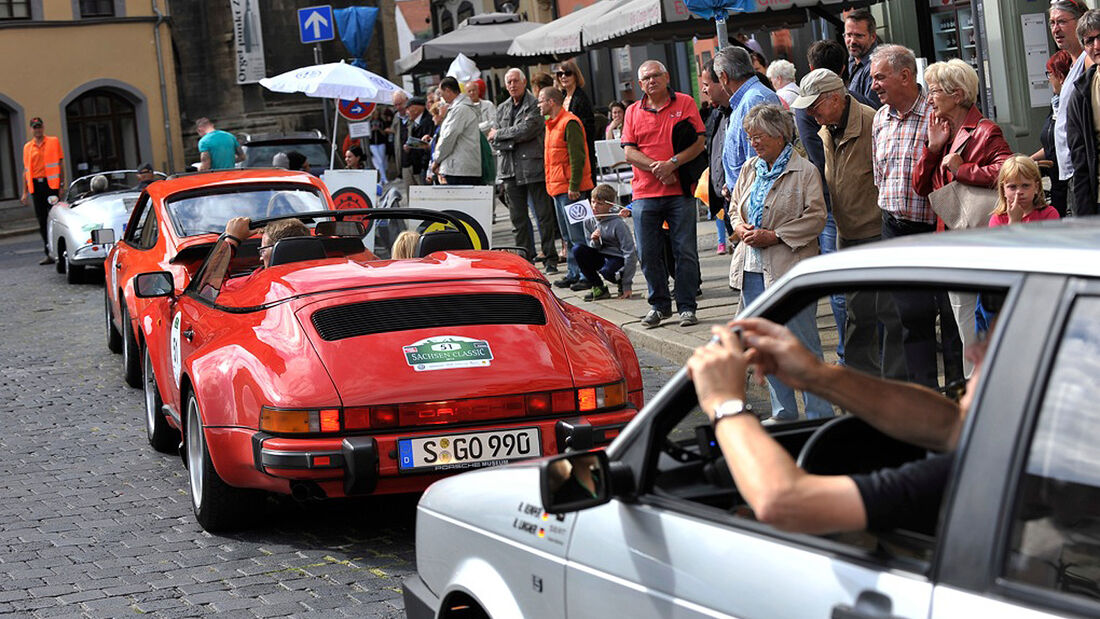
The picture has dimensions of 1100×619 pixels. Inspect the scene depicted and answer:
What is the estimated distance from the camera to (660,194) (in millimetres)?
11273

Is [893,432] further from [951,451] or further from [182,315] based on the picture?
[182,315]

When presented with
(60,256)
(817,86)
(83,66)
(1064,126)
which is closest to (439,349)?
(817,86)

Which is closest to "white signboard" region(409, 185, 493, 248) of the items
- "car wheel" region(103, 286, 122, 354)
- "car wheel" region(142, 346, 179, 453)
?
"car wheel" region(103, 286, 122, 354)

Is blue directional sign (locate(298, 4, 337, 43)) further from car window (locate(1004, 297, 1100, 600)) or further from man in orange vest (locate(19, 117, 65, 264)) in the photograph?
car window (locate(1004, 297, 1100, 600))

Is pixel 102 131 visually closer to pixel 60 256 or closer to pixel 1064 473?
pixel 60 256

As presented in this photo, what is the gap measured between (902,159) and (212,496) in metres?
3.75

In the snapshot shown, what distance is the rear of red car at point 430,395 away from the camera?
6098 mm

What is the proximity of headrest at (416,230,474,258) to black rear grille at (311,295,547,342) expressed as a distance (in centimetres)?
131

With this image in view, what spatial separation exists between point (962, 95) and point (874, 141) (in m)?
0.75

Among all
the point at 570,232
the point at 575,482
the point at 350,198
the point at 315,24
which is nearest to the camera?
the point at 575,482

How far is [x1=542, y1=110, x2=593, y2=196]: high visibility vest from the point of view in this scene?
1404 cm

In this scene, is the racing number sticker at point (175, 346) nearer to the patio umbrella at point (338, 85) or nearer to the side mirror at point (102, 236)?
the side mirror at point (102, 236)

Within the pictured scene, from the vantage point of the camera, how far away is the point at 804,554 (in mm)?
2596

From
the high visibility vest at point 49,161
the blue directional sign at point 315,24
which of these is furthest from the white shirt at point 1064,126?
the high visibility vest at point 49,161
